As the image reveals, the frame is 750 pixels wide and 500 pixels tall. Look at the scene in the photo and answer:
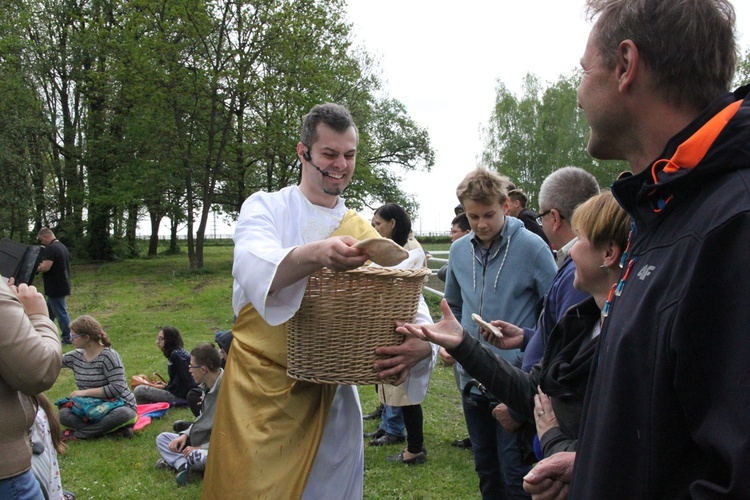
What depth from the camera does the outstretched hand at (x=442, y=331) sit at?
2105 mm

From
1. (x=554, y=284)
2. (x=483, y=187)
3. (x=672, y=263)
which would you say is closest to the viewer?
(x=672, y=263)

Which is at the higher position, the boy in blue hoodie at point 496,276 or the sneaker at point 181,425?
the boy in blue hoodie at point 496,276

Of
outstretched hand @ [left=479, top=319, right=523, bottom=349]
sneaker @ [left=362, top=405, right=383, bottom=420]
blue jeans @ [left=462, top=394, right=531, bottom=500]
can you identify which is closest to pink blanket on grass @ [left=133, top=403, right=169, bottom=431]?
sneaker @ [left=362, top=405, right=383, bottom=420]

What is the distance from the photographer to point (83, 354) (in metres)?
6.53

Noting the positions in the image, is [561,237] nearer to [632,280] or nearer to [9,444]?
[632,280]

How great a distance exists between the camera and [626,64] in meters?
1.27

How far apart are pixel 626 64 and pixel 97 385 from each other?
259 inches

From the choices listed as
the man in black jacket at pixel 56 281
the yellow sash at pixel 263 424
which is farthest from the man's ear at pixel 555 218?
the man in black jacket at pixel 56 281

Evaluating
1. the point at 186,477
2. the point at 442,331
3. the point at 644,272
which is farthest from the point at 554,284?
the point at 186,477

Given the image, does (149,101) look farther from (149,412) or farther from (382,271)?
(382,271)

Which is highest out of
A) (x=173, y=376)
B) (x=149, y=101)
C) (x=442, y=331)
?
(x=149, y=101)

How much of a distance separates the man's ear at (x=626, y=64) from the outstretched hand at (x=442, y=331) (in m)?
1.04

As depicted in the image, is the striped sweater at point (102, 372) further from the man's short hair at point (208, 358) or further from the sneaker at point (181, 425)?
the man's short hair at point (208, 358)

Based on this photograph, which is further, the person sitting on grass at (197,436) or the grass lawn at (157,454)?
the person sitting on grass at (197,436)
